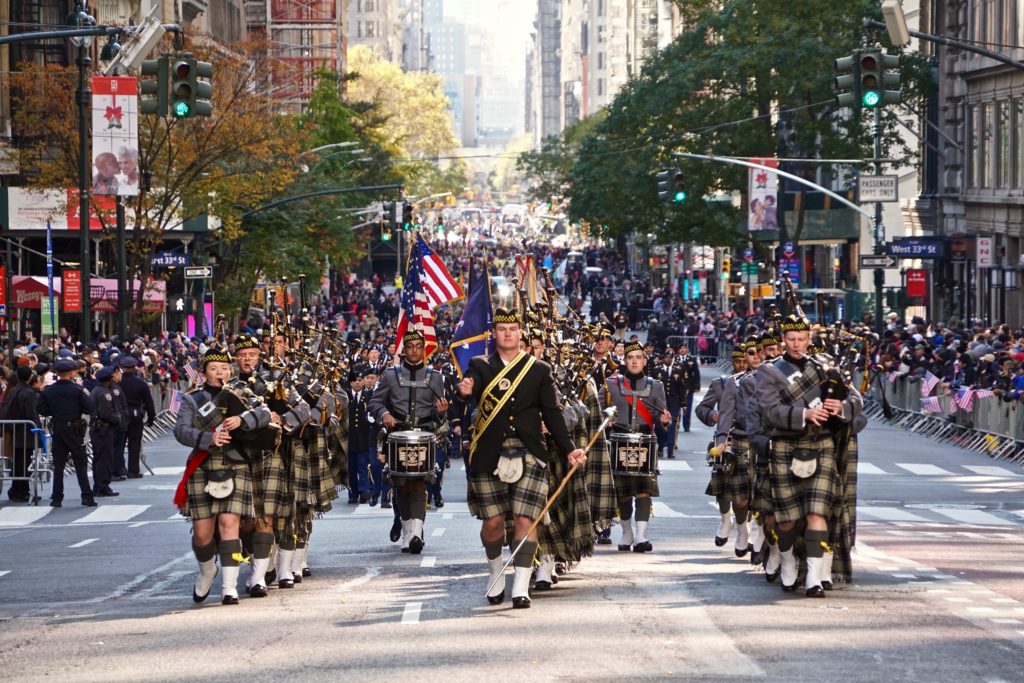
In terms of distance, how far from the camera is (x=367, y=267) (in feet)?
396

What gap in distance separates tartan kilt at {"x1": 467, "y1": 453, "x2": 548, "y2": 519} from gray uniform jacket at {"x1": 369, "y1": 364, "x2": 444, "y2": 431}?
12.9ft

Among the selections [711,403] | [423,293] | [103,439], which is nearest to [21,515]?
[103,439]

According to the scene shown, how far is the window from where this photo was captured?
54.6m

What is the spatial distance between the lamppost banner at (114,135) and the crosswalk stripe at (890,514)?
1535 cm

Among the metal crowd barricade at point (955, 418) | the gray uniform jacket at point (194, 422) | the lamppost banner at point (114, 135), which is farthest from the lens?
the lamppost banner at point (114, 135)

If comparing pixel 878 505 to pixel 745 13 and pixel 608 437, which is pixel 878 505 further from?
pixel 745 13

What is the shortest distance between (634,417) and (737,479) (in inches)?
48.6

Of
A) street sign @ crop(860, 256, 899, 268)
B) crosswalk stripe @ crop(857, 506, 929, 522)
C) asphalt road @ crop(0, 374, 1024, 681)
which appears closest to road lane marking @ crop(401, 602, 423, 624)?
asphalt road @ crop(0, 374, 1024, 681)

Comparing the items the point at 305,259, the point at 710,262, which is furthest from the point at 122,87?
the point at 710,262

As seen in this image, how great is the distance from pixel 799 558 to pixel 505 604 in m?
2.35

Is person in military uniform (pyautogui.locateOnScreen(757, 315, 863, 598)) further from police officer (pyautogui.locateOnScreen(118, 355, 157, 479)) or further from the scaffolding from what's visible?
the scaffolding

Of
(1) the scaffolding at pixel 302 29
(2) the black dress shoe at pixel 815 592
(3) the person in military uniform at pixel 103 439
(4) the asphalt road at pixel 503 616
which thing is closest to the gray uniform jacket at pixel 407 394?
(4) the asphalt road at pixel 503 616

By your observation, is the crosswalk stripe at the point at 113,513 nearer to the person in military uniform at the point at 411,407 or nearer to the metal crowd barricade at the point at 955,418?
the person in military uniform at the point at 411,407

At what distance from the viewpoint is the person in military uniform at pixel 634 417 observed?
57.8 ft
